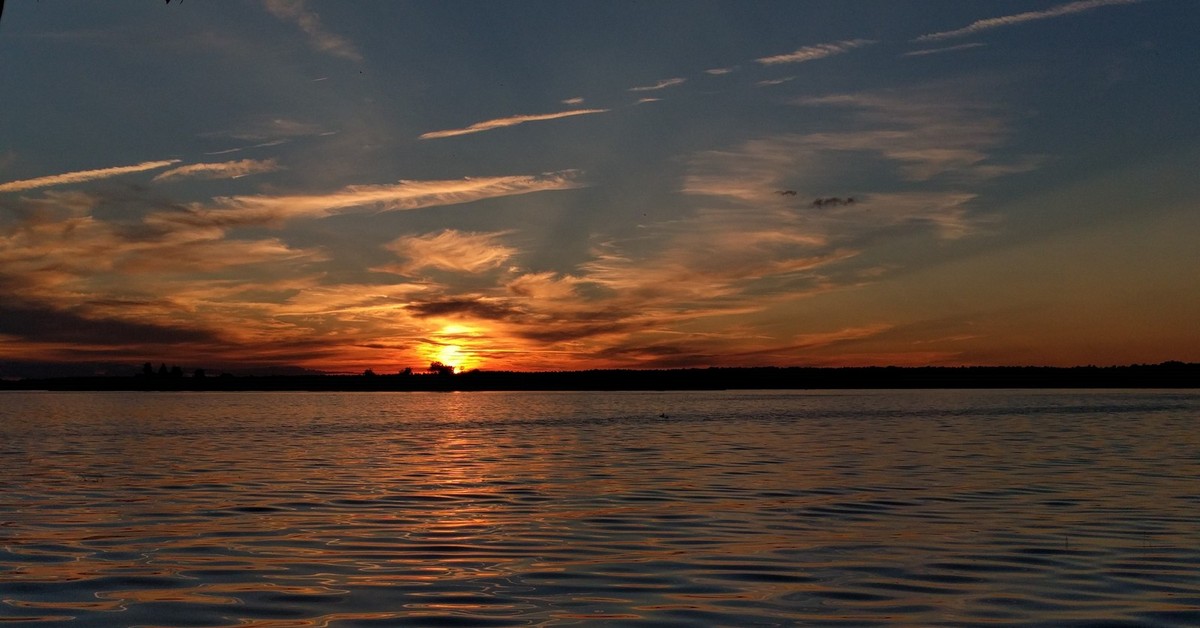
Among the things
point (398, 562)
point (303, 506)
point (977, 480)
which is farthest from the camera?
point (977, 480)

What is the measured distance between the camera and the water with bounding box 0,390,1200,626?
15.0m

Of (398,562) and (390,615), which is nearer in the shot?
(390,615)

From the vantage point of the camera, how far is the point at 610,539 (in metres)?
21.6

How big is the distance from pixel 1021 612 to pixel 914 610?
1.46 metres

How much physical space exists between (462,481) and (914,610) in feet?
75.0

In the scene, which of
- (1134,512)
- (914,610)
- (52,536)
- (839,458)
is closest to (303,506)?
(52,536)

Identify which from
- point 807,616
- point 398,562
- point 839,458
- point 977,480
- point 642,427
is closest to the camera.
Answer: point 807,616

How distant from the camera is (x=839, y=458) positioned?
44.6m

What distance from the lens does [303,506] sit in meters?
27.7

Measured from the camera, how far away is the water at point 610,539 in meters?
15.0

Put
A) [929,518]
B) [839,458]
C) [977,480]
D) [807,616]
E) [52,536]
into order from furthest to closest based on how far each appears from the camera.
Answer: [839,458] < [977,480] < [929,518] < [52,536] < [807,616]

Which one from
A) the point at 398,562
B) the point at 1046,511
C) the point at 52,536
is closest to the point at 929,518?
the point at 1046,511

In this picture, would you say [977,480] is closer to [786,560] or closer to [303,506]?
[786,560]

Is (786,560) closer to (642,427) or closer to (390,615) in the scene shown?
(390,615)
